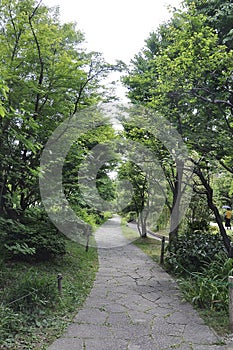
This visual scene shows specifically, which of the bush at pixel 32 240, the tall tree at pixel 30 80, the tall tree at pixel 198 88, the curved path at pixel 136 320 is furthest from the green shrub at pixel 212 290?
the tall tree at pixel 30 80

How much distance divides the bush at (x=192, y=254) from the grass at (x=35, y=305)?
1.82m

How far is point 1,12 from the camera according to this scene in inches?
161

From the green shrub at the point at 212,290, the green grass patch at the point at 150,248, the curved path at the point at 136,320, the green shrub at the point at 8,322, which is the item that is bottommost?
the green grass patch at the point at 150,248

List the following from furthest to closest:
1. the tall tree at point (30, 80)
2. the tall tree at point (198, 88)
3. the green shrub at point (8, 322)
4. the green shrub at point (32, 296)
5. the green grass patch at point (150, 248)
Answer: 1. the green grass patch at point (150, 248)
2. the tall tree at point (198, 88)
3. the tall tree at point (30, 80)
4. the green shrub at point (32, 296)
5. the green shrub at point (8, 322)

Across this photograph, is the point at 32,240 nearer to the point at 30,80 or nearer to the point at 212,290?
the point at 30,80

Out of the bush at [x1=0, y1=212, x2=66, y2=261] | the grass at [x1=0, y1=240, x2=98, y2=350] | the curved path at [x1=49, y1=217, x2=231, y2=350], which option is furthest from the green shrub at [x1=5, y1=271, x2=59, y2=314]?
the bush at [x1=0, y1=212, x2=66, y2=261]

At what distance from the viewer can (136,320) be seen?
3.25m

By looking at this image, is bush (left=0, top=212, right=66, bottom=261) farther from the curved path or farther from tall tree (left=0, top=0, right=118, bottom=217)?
the curved path

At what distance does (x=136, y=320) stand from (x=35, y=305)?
118 centimetres

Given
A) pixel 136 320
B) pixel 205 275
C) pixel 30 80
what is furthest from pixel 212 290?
pixel 30 80

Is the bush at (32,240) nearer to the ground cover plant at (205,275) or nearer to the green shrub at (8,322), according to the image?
the green shrub at (8,322)

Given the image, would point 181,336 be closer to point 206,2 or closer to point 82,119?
point 82,119

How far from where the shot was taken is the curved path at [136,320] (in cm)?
264

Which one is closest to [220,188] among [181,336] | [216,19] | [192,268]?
[192,268]
